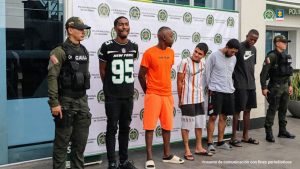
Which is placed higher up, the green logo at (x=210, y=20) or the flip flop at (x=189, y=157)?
the green logo at (x=210, y=20)

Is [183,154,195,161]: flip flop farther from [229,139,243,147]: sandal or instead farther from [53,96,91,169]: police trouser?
[53,96,91,169]: police trouser

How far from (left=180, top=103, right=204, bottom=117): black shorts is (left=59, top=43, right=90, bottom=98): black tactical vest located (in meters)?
1.96

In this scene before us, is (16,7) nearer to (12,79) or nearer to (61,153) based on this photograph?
(12,79)

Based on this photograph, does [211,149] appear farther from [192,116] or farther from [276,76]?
[276,76]

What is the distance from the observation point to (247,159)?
616 centimetres

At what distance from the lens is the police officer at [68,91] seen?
170 inches

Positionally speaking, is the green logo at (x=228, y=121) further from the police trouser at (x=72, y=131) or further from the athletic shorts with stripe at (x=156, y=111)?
the police trouser at (x=72, y=131)

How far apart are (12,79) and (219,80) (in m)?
3.24

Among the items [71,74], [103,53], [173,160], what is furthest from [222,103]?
[71,74]

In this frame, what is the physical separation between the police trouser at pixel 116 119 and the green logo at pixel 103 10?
118cm

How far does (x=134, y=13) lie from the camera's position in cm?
574

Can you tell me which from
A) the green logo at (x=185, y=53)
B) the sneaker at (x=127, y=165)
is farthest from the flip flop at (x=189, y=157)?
the green logo at (x=185, y=53)

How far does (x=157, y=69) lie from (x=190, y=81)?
745 millimetres

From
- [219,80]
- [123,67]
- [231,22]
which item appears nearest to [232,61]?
[219,80]
